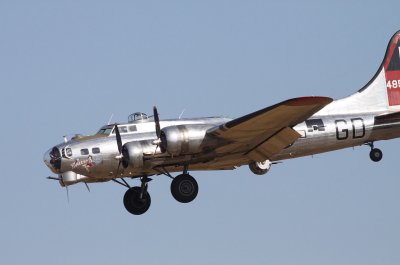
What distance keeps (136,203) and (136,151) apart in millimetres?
2601

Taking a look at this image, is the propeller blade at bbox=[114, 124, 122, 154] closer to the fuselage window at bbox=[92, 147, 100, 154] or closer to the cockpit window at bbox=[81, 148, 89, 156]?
the fuselage window at bbox=[92, 147, 100, 154]

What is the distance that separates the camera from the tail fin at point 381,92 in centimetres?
3066

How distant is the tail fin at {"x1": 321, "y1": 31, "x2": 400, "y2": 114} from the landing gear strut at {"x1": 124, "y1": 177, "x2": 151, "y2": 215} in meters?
6.26

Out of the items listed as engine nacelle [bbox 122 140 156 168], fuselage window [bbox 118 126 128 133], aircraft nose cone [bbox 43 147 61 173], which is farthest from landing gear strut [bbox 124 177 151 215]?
aircraft nose cone [bbox 43 147 61 173]

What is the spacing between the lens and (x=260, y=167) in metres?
29.4

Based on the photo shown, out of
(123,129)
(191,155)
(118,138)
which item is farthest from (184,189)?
(123,129)

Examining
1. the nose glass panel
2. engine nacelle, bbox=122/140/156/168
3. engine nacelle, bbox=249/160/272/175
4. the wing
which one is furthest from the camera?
engine nacelle, bbox=249/160/272/175

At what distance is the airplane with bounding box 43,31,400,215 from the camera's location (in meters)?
26.6

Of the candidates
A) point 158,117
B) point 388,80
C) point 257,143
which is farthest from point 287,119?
point 388,80

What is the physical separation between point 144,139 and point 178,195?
2052mm

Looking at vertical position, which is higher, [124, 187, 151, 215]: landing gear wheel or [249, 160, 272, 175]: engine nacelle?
[249, 160, 272, 175]: engine nacelle

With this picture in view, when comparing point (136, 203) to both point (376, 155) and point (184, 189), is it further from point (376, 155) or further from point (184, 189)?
point (376, 155)

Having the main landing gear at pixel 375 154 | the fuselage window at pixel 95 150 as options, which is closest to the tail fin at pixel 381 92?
the main landing gear at pixel 375 154

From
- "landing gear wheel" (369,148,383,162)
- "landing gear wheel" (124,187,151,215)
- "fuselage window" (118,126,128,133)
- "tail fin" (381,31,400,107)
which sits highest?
"tail fin" (381,31,400,107)
